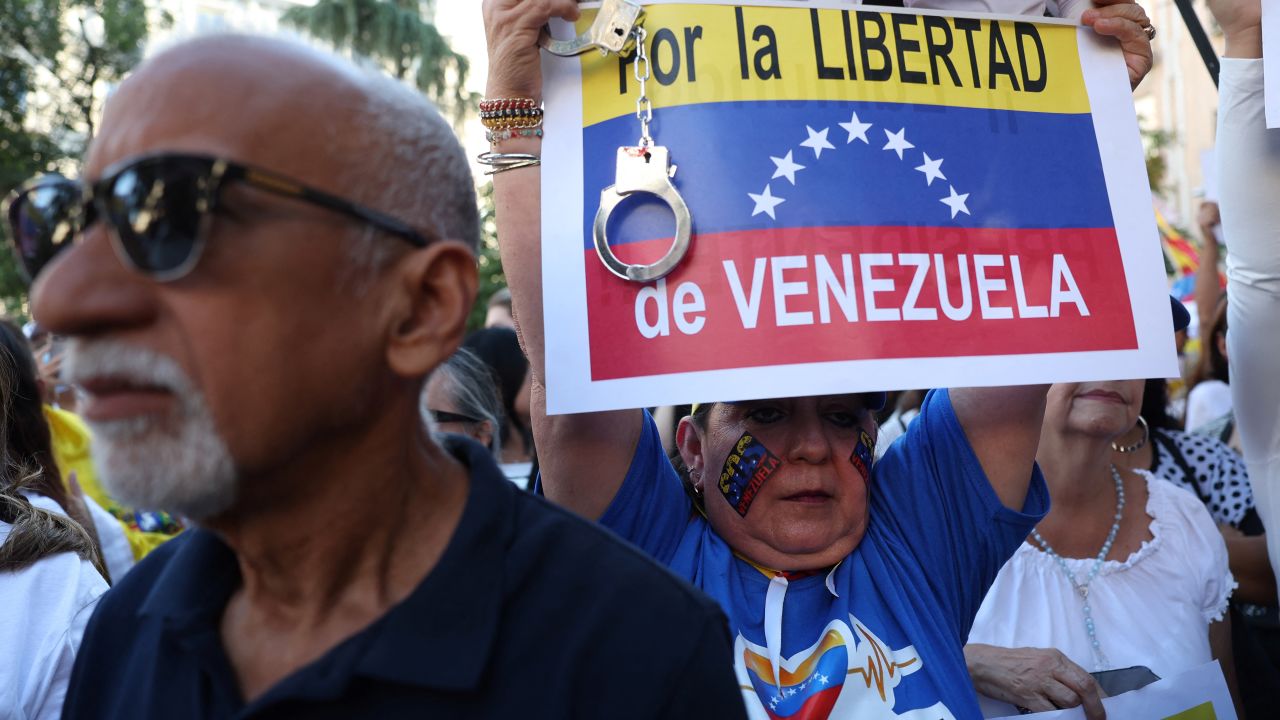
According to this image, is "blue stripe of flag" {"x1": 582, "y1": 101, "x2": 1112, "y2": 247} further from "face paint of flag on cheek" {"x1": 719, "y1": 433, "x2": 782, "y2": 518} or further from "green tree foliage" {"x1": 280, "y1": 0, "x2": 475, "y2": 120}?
"green tree foliage" {"x1": 280, "y1": 0, "x2": 475, "y2": 120}

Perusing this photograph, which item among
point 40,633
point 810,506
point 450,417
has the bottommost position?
point 40,633

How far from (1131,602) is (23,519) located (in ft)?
8.63

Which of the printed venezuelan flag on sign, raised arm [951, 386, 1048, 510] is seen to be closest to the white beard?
the printed venezuelan flag on sign

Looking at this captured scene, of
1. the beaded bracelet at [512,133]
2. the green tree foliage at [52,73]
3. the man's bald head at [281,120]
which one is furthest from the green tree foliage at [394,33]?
the man's bald head at [281,120]

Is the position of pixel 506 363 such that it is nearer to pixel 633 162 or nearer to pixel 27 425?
pixel 27 425

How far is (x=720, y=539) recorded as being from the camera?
2.16m

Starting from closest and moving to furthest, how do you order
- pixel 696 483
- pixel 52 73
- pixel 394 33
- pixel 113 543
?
pixel 696 483, pixel 113 543, pixel 52 73, pixel 394 33

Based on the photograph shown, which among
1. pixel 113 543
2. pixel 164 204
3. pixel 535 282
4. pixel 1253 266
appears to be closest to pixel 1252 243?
pixel 1253 266

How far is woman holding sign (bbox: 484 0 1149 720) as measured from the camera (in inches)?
75.9

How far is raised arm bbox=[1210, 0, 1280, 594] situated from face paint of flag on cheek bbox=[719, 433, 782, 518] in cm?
127

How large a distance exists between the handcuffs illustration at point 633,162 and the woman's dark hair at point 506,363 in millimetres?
2788

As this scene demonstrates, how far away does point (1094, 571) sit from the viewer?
2873 mm

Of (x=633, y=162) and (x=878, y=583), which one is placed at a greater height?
(x=633, y=162)

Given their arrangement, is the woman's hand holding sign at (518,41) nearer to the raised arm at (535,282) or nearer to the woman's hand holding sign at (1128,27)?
the raised arm at (535,282)
